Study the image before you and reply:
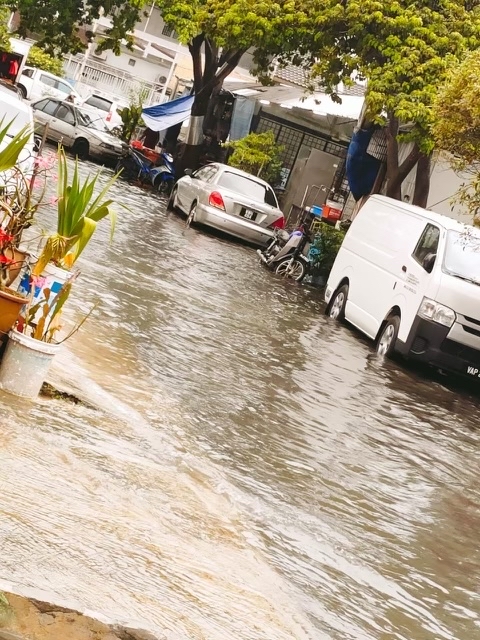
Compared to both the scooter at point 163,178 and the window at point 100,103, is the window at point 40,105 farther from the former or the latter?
the window at point 100,103

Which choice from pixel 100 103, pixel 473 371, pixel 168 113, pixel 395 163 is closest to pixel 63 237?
pixel 473 371

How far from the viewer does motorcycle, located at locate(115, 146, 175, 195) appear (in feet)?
113

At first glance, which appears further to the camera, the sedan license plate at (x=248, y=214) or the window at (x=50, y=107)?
the window at (x=50, y=107)

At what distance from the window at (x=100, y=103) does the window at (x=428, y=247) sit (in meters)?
36.1

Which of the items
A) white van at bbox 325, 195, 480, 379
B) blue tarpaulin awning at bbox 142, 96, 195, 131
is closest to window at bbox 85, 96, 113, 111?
blue tarpaulin awning at bbox 142, 96, 195, 131

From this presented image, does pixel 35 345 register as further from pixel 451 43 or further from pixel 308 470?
pixel 451 43

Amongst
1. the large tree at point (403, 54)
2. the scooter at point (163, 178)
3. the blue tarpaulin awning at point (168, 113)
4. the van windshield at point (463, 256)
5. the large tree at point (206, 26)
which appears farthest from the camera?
the blue tarpaulin awning at point (168, 113)

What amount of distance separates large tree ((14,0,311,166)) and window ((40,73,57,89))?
829 cm

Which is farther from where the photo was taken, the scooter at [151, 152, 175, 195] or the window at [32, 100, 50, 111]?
the window at [32, 100, 50, 111]

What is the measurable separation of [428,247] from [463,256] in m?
0.44

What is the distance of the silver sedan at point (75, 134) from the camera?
1391 inches

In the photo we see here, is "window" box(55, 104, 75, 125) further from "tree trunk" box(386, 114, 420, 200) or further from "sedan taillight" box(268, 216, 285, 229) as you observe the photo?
"tree trunk" box(386, 114, 420, 200)

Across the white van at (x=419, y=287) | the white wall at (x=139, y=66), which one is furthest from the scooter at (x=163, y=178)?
the white wall at (x=139, y=66)

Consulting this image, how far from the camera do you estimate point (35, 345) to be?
7742 mm
